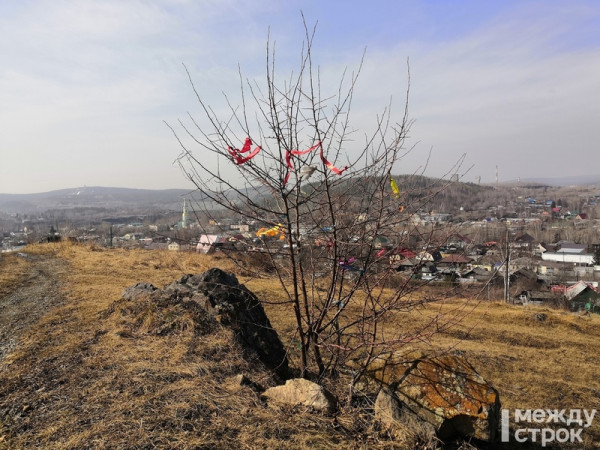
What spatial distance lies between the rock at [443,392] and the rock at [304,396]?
66 centimetres

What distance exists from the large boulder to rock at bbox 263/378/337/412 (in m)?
1.11

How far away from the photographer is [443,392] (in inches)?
142

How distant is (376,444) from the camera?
314cm

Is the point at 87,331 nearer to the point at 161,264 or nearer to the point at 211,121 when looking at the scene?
the point at 211,121

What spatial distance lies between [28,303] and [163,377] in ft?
15.3

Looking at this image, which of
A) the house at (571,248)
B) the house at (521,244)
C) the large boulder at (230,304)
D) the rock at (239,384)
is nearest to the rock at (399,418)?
the rock at (239,384)

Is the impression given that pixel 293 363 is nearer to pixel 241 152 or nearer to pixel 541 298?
pixel 241 152

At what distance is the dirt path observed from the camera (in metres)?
5.18

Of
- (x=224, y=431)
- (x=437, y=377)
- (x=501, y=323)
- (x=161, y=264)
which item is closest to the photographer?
(x=224, y=431)

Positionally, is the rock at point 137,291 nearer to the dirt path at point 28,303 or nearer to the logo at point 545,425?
the dirt path at point 28,303

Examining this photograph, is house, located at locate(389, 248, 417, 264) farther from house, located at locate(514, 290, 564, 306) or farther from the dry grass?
house, located at locate(514, 290, 564, 306)

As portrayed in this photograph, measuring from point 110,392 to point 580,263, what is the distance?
51.1 metres

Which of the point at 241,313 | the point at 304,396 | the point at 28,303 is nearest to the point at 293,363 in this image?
the point at 241,313

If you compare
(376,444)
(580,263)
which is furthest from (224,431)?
(580,263)
